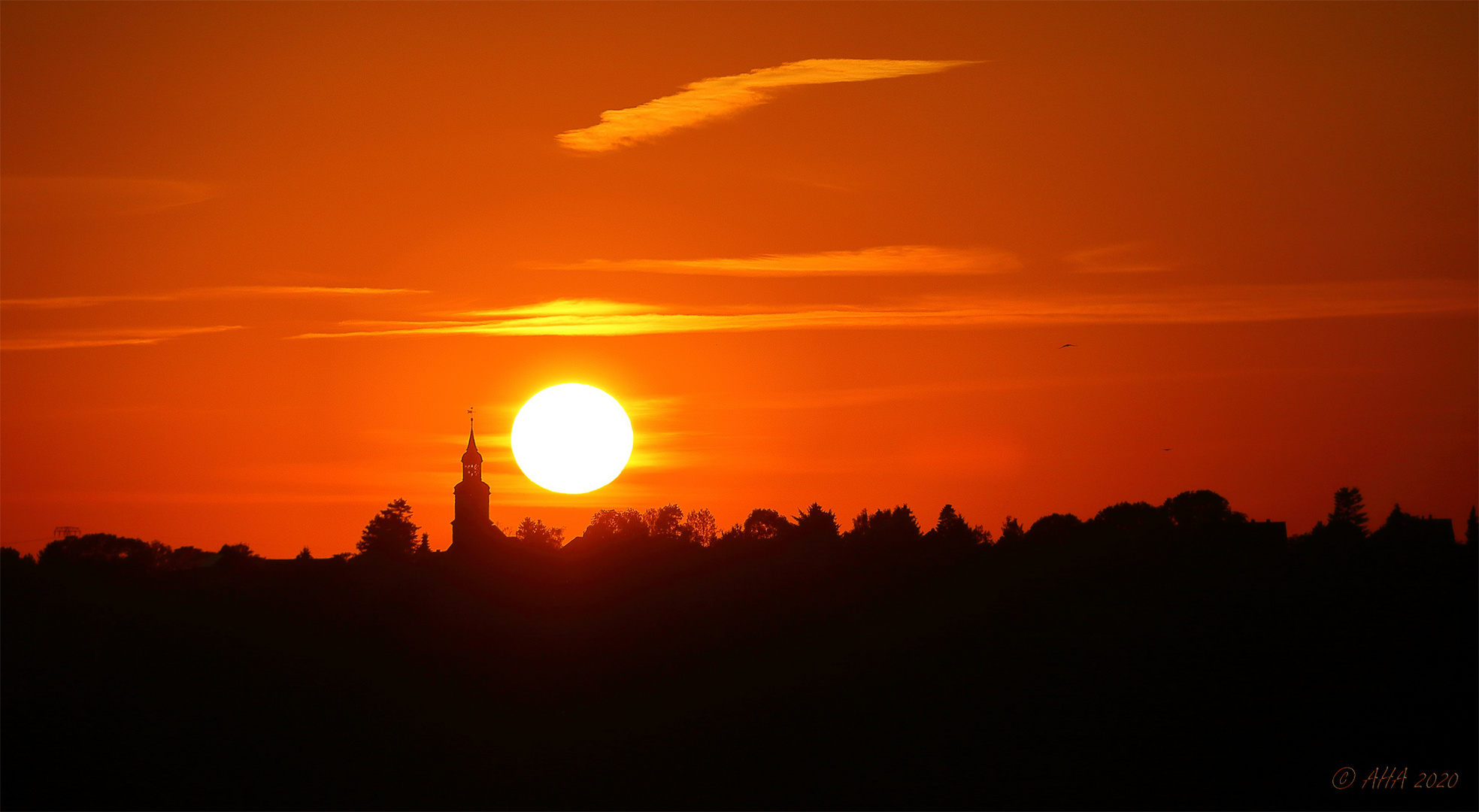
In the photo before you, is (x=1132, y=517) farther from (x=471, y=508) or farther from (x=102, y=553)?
(x=102, y=553)

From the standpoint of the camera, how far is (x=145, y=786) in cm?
6556

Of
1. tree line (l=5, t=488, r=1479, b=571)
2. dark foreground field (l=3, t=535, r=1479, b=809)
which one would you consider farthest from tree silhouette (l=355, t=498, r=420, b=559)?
dark foreground field (l=3, t=535, r=1479, b=809)

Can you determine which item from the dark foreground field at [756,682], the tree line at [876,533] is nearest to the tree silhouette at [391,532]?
the tree line at [876,533]

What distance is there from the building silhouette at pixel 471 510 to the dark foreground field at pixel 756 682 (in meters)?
33.7

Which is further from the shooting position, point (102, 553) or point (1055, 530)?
point (102, 553)

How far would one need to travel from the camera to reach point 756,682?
8181 cm

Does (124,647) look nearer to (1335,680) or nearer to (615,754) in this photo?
(615,754)

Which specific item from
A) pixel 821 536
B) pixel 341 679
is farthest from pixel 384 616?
pixel 821 536

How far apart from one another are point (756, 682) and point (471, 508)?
187 feet

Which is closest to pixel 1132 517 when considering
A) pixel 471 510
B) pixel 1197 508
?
pixel 1197 508

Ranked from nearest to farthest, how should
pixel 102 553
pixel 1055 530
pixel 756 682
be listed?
1. pixel 756 682
2. pixel 1055 530
3. pixel 102 553

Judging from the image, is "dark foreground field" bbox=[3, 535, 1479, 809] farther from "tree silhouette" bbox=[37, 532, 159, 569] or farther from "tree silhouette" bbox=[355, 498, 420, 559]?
"tree silhouette" bbox=[355, 498, 420, 559]

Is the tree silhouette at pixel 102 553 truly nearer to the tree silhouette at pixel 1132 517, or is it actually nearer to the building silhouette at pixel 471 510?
the building silhouette at pixel 471 510

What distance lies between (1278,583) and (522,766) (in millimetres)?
44583
